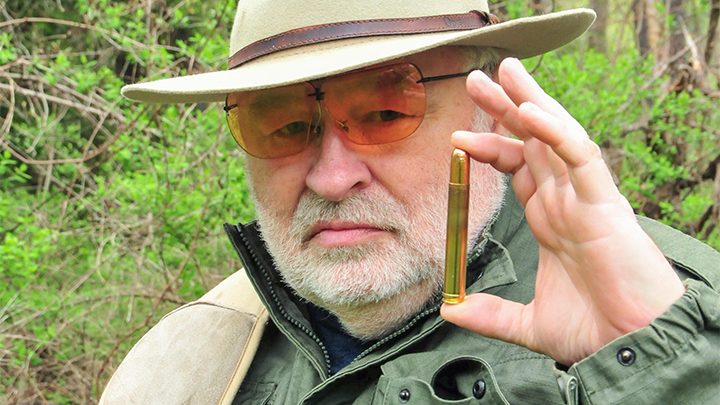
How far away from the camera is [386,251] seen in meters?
1.85

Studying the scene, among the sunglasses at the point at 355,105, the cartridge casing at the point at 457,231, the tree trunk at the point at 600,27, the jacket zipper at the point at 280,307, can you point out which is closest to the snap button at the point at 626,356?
the cartridge casing at the point at 457,231

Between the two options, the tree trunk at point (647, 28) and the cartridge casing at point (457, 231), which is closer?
the cartridge casing at point (457, 231)

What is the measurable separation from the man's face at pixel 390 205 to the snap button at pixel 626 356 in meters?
0.83

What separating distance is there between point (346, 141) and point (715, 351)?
3.67 feet

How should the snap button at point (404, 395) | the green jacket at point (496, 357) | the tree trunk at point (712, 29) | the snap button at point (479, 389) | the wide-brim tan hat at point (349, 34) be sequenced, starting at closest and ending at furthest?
1. the green jacket at point (496, 357)
2. the snap button at point (479, 389)
3. the snap button at point (404, 395)
4. the wide-brim tan hat at point (349, 34)
5. the tree trunk at point (712, 29)

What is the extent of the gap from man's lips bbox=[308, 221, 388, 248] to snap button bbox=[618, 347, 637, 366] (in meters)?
0.89

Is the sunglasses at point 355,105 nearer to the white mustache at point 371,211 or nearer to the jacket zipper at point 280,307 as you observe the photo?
the white mustache at point 371,211

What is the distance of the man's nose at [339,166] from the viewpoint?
1812mm

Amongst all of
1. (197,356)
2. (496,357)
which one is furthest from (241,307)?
(496,357)

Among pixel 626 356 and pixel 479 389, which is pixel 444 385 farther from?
pixel 626 356

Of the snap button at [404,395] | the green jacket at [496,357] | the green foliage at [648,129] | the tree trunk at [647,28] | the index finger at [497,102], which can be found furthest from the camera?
the tree trunk at [647,28]

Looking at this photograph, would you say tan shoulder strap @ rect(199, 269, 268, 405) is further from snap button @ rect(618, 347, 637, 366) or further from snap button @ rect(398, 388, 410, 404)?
snap button @ rect(618, 347, 637, 366)

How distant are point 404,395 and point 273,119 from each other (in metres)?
0.97

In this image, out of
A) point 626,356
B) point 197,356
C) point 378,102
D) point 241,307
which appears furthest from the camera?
point 241,307
